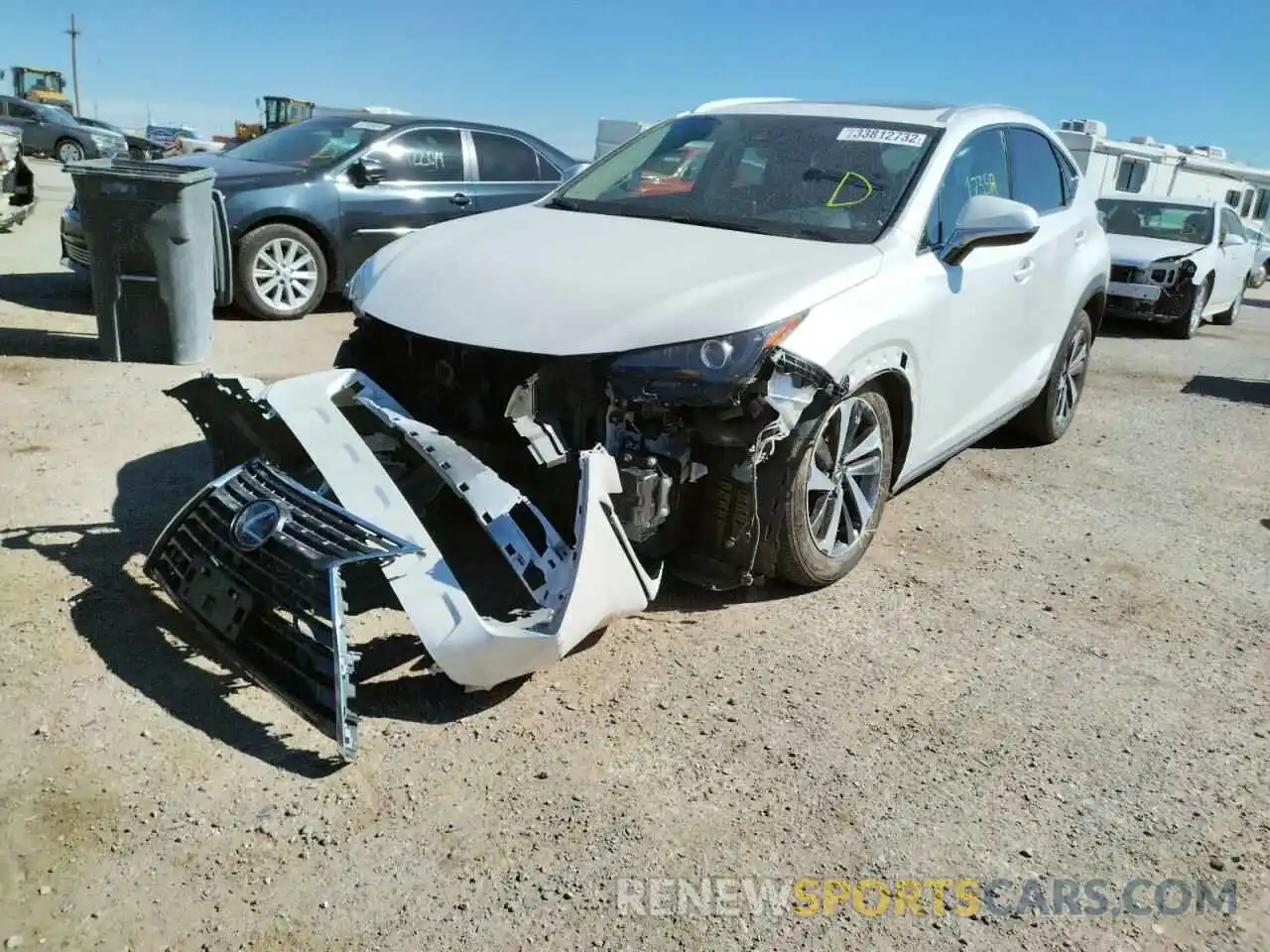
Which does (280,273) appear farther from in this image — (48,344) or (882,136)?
(882,136)

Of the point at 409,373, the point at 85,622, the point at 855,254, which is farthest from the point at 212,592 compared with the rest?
the point at 855,254

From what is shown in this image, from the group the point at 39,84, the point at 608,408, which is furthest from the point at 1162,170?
the point at 39,84

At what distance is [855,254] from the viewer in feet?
11.5

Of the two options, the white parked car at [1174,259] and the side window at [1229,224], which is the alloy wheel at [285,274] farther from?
the side window at [1229,224]

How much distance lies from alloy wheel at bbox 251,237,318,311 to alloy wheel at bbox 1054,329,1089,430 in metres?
5.67

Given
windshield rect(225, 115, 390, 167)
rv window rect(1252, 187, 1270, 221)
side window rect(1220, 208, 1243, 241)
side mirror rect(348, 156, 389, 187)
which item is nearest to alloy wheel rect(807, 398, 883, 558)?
side mirror rect(348, 156, 389, 187)

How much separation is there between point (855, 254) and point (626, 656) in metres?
1.60

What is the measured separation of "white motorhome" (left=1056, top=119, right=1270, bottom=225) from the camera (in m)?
16.8

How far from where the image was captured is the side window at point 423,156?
8398mm

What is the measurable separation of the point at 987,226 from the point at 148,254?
16.6ft

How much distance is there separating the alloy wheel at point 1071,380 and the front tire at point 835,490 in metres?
2.38

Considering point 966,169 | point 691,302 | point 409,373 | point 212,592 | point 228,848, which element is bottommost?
point 228,848

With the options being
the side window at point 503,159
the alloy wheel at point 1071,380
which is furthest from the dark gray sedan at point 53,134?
the alloy wheel at point 1071,380

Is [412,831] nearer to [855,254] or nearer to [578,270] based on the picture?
[578,270]
